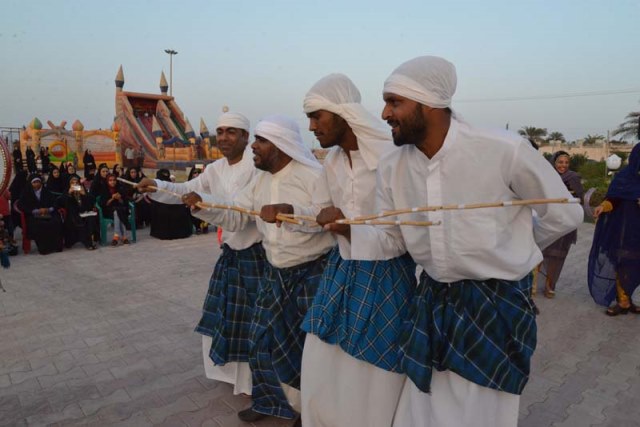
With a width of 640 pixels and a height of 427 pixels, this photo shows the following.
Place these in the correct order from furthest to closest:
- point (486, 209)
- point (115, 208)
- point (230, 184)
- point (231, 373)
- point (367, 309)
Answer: point (115, 208) < point (230, 184) < point (231, 373) < point (367, 309) < point (486, 209)

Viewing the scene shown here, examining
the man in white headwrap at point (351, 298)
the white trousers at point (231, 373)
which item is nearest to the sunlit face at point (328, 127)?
the man in white headwrap at point (351, 298)

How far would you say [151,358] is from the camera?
4254 millimetres

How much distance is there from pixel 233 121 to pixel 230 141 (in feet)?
0.53

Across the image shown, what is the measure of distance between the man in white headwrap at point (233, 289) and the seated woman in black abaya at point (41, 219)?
22.0 feet

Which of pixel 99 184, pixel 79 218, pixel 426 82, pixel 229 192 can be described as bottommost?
pixel 79 218

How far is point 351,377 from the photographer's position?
8.28 feet

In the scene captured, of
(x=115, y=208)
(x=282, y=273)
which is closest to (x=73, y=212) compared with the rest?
(x=115, y=208)

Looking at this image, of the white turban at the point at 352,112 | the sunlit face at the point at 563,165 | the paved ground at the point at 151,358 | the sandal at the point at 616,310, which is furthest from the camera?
the sunlit face at the point at 563,165

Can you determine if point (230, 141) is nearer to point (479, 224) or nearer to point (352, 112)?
point (352, 112)

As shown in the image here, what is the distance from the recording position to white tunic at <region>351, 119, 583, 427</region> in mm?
2000

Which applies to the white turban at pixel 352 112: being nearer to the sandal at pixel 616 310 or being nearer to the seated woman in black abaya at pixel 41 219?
the sandal at pixel 616 310

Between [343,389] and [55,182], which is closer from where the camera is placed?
[343,389]

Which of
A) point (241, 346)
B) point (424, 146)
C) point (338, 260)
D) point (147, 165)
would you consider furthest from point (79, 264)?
point (147, 165)

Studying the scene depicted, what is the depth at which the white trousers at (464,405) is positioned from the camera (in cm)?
205
